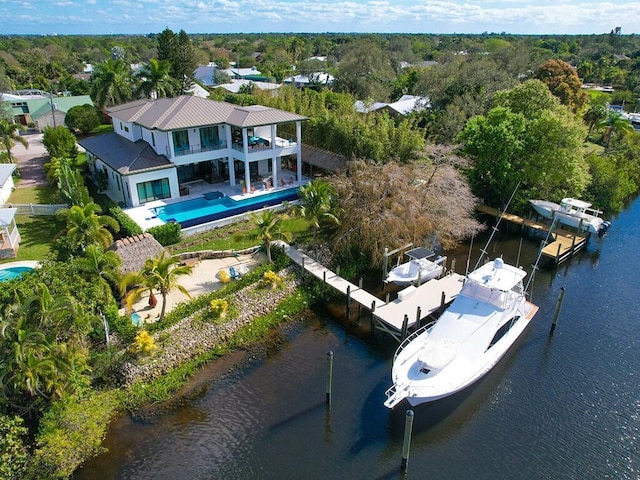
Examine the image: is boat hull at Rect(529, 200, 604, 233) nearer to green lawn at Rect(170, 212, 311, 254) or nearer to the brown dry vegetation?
the brown dry vegetation

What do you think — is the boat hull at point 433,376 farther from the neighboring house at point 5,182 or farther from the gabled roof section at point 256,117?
the neighboring house at point 5,182

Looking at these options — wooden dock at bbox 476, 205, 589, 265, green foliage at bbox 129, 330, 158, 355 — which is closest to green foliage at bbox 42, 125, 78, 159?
green foliage at bbox 129, 330, 158, 355

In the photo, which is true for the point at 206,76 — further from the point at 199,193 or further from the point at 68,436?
the point at 68,436

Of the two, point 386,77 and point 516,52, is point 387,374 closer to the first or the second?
point 386,77

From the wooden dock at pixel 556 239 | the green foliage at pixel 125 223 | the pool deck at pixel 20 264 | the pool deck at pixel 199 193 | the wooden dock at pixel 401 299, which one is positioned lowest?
the wooden dock at pixel 556 239

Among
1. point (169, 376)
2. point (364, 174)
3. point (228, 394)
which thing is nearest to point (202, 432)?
point (228, 394)

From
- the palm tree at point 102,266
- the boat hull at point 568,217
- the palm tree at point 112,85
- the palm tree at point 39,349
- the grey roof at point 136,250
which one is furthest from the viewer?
the palm tree at point 112,85

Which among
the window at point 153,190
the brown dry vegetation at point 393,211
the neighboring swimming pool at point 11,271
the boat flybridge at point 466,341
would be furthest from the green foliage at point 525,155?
the neighboring swimming pool at point 11,271
